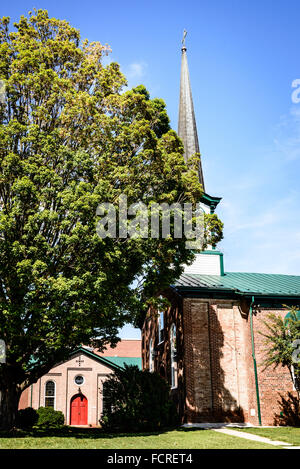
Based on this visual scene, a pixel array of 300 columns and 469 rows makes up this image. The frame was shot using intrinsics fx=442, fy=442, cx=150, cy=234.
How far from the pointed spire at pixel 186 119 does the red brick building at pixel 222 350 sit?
27.9ft

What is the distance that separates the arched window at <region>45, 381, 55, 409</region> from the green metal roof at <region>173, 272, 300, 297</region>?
61.9 ft

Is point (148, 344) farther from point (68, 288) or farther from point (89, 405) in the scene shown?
point (68, 288)

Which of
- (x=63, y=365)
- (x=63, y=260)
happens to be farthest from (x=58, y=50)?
(x=63, y=365)

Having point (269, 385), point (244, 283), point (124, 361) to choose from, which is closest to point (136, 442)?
point (269, 385)

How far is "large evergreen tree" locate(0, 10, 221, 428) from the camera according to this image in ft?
46.5

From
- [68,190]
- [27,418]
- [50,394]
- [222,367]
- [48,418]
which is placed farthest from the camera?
[50,394]

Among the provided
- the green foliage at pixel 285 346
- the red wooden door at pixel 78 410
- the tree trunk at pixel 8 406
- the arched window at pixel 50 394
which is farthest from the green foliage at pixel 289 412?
the arched window at pixel 50 394

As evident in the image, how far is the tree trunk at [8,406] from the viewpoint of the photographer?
632 inches

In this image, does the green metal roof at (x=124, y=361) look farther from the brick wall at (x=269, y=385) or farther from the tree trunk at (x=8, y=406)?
the tree trunk at (x=8, y=406)

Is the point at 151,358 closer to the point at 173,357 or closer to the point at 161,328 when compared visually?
the point at 161,328

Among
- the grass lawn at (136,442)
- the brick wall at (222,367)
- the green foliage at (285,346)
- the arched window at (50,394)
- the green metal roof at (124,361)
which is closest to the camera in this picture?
the grass lawn at (136,442)

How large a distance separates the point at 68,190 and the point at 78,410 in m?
27.2

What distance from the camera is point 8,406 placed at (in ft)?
53.6

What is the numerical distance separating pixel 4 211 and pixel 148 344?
16441 mm
